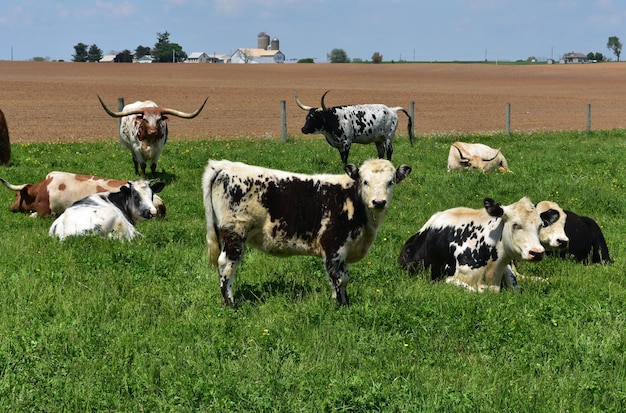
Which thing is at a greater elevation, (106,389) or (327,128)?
(327,128)

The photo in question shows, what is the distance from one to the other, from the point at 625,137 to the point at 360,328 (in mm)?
23184

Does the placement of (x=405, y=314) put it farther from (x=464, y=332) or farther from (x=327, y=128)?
(x=327, y=128)

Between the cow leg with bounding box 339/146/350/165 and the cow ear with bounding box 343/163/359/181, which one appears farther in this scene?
the cow leg with bounding box 339/146/350/165

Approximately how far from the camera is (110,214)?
9.66m

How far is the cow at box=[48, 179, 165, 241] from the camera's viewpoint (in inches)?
367

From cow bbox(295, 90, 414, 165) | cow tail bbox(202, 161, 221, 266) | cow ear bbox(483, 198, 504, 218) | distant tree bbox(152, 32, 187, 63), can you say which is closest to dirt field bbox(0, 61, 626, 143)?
cow bbox(295, 90, 414, 165)

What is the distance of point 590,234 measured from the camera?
9047 mm

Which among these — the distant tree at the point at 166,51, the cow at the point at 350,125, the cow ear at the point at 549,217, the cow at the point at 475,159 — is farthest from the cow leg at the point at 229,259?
the distant tree at the point at 166,51

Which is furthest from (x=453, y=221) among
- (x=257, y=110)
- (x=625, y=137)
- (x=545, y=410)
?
(x=257, y=110)

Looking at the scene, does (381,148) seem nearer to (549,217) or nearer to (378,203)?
(549,217)

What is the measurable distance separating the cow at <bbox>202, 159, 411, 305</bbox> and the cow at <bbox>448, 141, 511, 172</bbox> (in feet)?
33.3

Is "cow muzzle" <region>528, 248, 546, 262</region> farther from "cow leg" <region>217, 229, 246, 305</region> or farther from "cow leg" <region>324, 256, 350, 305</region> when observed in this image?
"cow leg" <region>217, 229, 246, 305</region>

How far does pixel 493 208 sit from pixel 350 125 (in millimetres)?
11208

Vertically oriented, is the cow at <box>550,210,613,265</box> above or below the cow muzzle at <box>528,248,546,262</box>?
below
